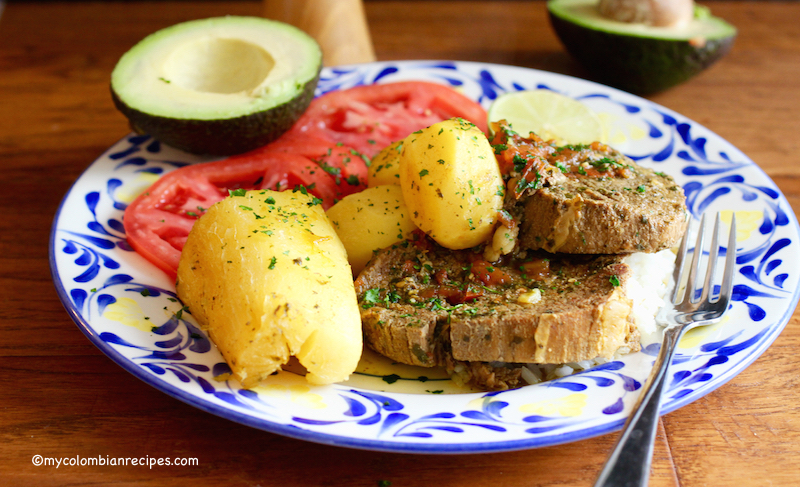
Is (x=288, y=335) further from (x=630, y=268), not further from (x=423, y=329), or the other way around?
(x=630, y=268)

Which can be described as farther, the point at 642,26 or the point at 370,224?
the point at 642,26

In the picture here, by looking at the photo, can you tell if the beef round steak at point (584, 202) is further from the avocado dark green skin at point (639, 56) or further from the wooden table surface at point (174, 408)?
the avocado dark green skin at point (639, 56)

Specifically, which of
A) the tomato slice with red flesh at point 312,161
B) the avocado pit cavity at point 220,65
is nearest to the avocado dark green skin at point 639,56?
the tomato slice with red flesh at point 312,161

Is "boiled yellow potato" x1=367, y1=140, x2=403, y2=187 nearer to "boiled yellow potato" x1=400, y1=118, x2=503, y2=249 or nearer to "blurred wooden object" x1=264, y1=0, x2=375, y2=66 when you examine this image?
"boiled yellow potato" x1=400, y1=118, x2=503, y2=249

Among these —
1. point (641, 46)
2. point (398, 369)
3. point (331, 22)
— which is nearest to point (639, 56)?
point (641, 46)

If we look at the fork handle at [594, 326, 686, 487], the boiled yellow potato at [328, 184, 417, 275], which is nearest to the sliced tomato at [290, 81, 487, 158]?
the boiled yellow potato at [328, 184, 417, 275]

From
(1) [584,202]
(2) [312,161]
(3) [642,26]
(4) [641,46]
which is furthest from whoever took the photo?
(3) [642,26]

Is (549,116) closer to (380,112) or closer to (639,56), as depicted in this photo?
(380,112)
